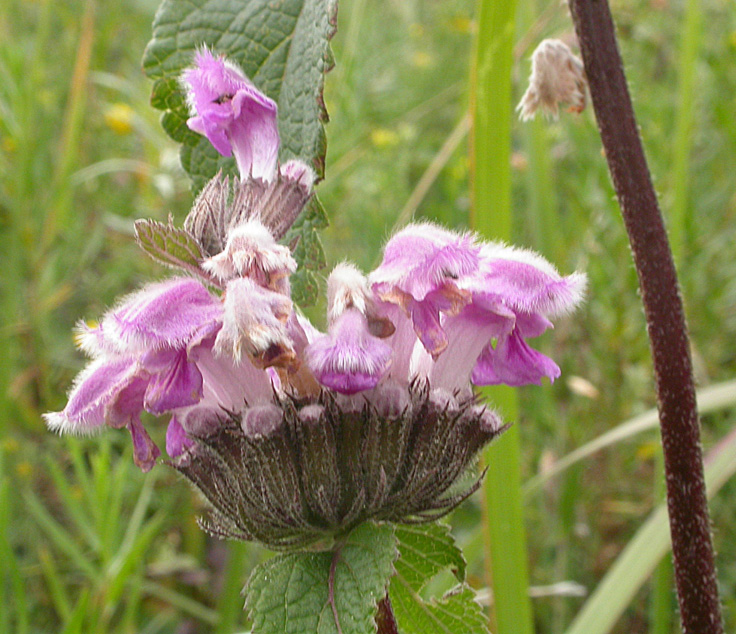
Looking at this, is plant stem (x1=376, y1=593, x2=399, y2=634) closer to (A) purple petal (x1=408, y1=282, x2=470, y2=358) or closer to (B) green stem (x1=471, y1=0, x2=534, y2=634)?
(A) purple petal (x1=408, y1=282, x2=470, y2=358)

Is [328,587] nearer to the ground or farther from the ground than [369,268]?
nearer to the ground

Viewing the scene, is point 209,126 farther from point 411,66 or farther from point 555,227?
point 411,66

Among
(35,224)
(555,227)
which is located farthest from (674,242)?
(35,224)

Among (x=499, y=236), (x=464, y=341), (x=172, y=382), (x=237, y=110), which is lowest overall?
(x=172, y=382)

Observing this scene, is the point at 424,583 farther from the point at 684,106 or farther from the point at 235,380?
the point at 684,106

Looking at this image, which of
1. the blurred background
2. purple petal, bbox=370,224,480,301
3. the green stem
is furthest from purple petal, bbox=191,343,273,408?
the blurred background

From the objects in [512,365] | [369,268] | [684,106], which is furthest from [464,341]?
[369,268]
